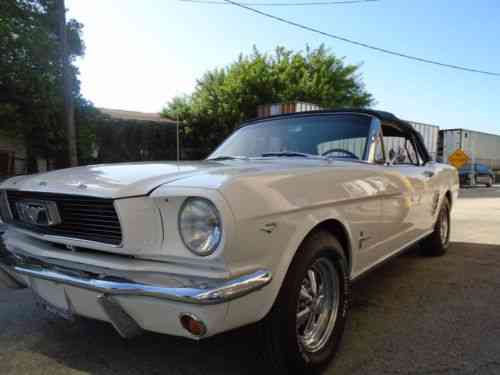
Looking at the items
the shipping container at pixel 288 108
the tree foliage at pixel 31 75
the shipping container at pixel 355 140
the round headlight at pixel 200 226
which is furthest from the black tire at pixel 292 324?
the shipping container at pixel 288 108

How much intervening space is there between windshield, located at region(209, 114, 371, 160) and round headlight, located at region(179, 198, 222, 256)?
4.74 ft

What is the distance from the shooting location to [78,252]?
1.79m

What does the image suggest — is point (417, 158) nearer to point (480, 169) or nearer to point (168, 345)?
point (168, 345)

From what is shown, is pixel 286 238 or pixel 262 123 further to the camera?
pixel 262 123

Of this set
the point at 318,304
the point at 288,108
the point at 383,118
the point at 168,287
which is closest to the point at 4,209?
the point at 168,287

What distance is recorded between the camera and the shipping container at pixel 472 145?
67.8 ft

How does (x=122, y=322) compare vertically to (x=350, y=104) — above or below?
below

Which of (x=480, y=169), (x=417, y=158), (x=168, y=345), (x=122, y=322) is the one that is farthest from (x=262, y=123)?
(x=480, y=169)

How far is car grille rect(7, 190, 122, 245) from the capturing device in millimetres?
1660

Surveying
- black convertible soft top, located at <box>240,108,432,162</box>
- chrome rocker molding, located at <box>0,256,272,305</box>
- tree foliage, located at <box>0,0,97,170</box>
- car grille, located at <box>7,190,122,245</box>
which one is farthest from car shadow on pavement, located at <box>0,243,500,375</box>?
tree foliage, located at <box>0,0,97,170</box>

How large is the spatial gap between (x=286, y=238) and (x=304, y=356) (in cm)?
59

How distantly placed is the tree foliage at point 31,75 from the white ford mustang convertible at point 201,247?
412 inches

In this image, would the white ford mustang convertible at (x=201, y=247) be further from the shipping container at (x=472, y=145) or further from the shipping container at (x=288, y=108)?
the shipping container at (x=472, y=145)

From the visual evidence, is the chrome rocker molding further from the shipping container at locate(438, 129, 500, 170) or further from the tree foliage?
the shipping container at locate(438, 129, 500, 170)
